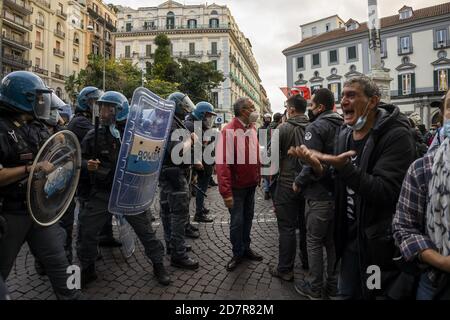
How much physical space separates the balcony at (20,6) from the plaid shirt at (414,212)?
4330 centimetres

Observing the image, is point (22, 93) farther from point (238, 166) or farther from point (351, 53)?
point (351, 53)

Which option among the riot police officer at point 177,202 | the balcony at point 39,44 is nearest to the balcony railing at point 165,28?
the balcony at point 39,44

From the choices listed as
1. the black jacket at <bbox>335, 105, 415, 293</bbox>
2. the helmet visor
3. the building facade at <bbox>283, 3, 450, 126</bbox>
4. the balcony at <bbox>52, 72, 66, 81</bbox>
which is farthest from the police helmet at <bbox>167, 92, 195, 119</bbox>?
the balcony at <bbox>52, 72, 66, 81</bbox>

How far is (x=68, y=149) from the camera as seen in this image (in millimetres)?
2373

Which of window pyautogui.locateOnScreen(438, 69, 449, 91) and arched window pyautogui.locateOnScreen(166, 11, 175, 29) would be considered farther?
arched window pyautogui.locateOnScreen(166, 11, 175, 29)

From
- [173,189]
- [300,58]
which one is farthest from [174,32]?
[173,189]

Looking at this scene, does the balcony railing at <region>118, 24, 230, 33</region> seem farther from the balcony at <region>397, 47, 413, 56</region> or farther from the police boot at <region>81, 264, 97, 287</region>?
the police boot at <region>81, 264, 97, 287</region>

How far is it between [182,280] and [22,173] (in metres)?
1.92

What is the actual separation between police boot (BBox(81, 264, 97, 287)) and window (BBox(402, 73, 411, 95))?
1560 inches

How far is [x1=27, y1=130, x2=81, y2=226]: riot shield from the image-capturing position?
2.01m

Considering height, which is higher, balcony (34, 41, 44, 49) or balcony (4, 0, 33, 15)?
balcony (4, 0, 33, 15)

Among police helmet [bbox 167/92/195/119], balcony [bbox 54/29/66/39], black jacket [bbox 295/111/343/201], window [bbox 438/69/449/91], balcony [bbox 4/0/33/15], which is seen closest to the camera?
black jacket [bbox 295/111/343/201]
